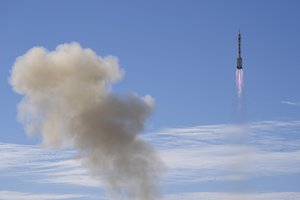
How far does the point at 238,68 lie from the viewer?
10888cm

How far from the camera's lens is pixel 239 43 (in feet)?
364

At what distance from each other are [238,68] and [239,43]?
3.84 metres
